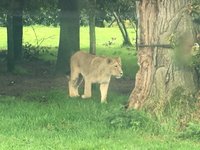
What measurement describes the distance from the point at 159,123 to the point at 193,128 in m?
0.70

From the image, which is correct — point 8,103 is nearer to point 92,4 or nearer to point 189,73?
point 189,73

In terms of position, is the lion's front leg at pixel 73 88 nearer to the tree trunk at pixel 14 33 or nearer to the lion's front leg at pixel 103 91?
the lion's front leg at pixel 103 91

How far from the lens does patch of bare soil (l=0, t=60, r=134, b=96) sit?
44.6 feet

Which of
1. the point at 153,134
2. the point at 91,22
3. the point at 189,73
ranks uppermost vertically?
the point at 91,22

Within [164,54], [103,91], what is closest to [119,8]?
[103,91]

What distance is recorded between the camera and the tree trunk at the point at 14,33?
51.2 ft

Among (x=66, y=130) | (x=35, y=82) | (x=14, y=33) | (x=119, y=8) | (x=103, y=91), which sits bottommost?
(x=66, y=130)

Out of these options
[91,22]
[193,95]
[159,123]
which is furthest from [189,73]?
[91,22]

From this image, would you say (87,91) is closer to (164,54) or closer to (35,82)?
(35,82)

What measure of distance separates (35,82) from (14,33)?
11.2 feet

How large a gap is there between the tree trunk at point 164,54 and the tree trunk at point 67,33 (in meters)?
6.34

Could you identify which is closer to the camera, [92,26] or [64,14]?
[92,26]

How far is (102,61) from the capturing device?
12.4 metres

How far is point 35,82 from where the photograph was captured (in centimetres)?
1504
